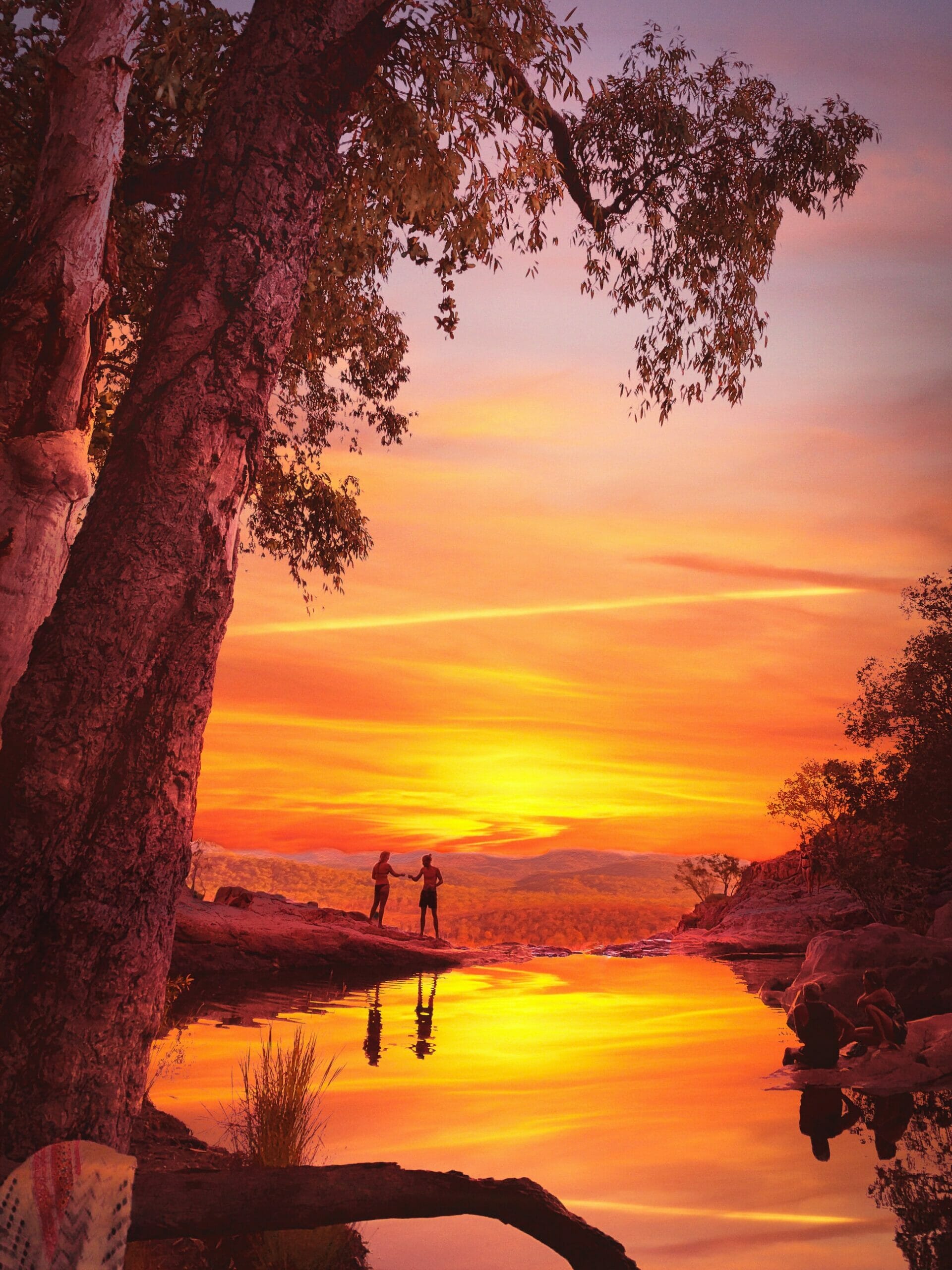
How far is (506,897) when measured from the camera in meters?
74.6

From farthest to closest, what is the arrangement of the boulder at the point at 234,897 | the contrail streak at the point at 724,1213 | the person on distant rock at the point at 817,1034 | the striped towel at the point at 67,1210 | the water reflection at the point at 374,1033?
the boulder at the point at 234,897 < the water reflection at the point at 374,1033 < the person on distant rock at the point at 817,1034 < the contrail streak at the point at 724,1213 < the striped towel at the point at 67,1210

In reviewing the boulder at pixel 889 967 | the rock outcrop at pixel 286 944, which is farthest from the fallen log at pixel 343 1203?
the rock outcrop at pixel 286 944

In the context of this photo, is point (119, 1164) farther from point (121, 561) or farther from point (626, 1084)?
point (626, 1084)

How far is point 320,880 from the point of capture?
80.1 metres

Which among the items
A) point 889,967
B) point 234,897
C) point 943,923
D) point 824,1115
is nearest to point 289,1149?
point 824,1115

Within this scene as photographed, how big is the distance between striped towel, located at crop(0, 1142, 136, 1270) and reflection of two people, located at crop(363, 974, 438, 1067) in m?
5.94

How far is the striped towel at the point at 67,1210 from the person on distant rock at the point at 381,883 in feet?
56.8

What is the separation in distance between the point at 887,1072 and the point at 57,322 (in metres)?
9.72

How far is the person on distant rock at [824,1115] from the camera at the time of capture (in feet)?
23.9

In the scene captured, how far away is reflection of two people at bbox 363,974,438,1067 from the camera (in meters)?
9.63

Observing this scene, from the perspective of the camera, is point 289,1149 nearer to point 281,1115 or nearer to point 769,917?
point 281,1115

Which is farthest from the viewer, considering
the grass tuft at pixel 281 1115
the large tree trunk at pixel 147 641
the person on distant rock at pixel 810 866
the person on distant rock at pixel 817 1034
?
the person on distant rock at pixel 810 866

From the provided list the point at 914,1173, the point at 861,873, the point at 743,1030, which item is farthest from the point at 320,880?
the point at 914,1173

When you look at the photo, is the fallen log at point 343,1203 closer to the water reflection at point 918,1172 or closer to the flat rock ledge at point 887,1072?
the water reflection at point 918,1172
